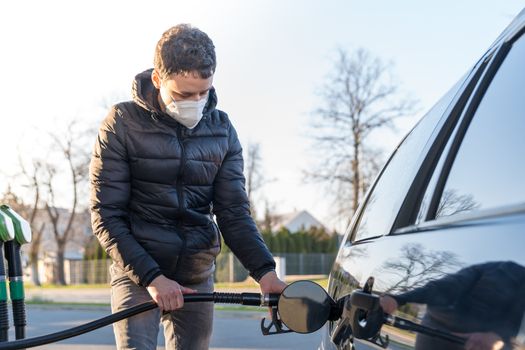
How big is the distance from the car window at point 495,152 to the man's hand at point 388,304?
21cm

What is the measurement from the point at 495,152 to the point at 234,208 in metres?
1.77

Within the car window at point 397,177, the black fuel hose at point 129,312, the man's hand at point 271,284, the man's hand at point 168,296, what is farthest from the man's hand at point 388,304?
the man's hand at point 271,284

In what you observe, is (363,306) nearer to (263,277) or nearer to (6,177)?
(263,277)

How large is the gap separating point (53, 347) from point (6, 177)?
114 ft

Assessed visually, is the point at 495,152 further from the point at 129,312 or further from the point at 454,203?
the point at 129,312

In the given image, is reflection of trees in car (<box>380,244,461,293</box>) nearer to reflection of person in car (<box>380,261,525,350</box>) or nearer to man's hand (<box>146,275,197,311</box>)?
reflection of person in car (<box>380,261,525,350</box>)

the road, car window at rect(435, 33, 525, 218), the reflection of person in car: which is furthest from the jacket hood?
the road

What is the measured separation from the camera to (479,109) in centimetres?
188

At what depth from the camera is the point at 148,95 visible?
119 inches

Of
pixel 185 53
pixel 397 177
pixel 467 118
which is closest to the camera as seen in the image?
pixel 467 118

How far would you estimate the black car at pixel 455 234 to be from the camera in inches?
48.4

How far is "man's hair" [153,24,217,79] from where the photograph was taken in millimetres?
2785

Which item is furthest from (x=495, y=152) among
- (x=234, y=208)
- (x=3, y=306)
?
(x=3, y=306)

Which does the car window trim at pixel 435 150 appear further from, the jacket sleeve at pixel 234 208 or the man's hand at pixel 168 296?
the jacket sleeve at pixel 234 208
